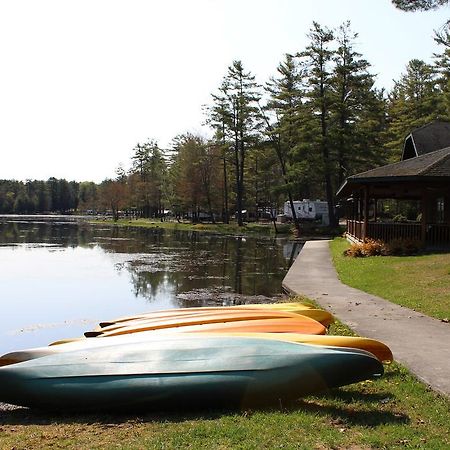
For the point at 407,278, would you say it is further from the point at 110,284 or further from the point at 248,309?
the point at 110,284

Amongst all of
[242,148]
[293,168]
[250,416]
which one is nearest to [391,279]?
[250,416]

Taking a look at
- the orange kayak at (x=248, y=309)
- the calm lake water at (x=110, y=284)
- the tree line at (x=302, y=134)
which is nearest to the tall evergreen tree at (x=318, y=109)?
the tree line at (x=302, y=134)

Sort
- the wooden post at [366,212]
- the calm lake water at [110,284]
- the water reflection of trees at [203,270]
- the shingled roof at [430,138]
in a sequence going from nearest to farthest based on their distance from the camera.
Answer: the calm lake water at [110,284] < the water reflection of trees at [203,270] < the wooden post at [366,212] < the shingled roof at [430,138]

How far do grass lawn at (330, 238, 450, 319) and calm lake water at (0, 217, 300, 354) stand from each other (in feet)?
7.93

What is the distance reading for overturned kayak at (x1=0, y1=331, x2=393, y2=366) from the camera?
6113 mm

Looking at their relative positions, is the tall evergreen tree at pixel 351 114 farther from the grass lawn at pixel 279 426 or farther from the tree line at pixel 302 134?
the grass lawn at pixel 279 426

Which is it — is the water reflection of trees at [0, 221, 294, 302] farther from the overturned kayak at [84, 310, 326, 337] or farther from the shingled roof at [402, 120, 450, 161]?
the shingled roof at [402, 120, 450, 161]

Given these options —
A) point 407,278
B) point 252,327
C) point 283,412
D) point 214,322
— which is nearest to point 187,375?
point 283,412

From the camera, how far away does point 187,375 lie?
Answer: 5539 millimetres

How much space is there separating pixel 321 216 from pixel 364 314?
4321 centimetres

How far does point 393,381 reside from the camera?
6.11 m

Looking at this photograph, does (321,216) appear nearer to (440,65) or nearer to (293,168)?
(293,168)

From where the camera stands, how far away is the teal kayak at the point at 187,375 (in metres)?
5.43

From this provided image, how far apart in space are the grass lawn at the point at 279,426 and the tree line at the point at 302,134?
3582 cm
